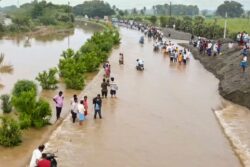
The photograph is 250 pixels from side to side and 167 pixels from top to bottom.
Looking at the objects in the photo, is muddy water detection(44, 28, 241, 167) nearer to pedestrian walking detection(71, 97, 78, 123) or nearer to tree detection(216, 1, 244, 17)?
pedestrian walking detection(71, 97, 78, 123)

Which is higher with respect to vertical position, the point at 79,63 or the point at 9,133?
the point at 79,63

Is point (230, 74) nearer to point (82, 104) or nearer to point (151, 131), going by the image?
point (151, 131)

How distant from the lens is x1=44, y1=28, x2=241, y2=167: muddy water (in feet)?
42.6

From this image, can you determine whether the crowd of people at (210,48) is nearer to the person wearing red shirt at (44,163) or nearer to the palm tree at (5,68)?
the palm tree at (5,68)

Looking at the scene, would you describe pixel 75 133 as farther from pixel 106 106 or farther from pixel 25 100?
pixel 106 106

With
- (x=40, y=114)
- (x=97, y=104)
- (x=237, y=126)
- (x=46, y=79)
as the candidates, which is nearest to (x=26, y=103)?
(x=40, y=114)

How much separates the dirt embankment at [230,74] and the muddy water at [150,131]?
658 mm

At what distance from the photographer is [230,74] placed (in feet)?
84.7

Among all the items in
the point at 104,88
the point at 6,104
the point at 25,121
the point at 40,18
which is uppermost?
the point at 104,88

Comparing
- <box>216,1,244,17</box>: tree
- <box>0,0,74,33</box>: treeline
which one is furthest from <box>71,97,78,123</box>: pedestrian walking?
<box>216,1,244,17</box>: tree

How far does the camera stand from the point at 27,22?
7119cm

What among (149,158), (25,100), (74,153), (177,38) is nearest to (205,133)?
(149,158)

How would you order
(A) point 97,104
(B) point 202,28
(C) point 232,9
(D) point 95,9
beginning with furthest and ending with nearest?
(C) point 232,9 → (D) point 95,9 → (B) point 202,28 → (A) point 97,104

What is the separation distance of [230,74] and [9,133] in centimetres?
1578
